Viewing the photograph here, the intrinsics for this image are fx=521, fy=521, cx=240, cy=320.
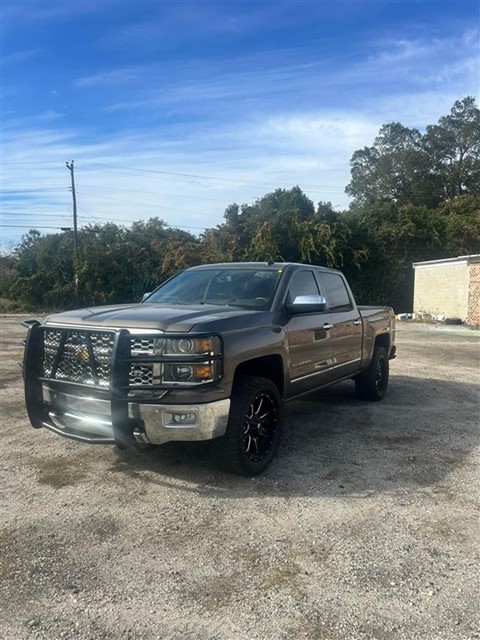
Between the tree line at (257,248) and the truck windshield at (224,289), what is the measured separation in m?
22.1

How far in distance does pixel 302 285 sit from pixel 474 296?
19.4m

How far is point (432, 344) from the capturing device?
616 inches

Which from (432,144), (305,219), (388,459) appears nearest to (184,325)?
(388,459)

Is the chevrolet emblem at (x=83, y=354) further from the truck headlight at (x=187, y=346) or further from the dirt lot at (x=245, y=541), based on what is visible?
the dirt lot at (x=245, y=541)

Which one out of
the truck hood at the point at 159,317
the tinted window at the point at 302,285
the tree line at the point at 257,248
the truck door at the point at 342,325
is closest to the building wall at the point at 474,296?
the tree line at the point at 257,248

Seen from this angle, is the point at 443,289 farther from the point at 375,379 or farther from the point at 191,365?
the point at 191,365

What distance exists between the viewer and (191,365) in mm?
3898

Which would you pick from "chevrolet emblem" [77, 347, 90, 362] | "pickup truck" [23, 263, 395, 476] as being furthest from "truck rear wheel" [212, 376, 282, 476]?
"chevrolet emblem" [77, 347, 90, 362]

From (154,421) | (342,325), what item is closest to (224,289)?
(342,325)

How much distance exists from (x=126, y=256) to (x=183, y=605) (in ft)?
102

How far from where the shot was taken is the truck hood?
399cm

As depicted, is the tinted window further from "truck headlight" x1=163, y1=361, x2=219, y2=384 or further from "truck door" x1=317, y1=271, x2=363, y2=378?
"truck headlight" x1=163, y1=361, x2=219, y2=384

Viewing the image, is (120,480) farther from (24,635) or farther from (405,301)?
(405,301)

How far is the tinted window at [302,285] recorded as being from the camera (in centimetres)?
537
